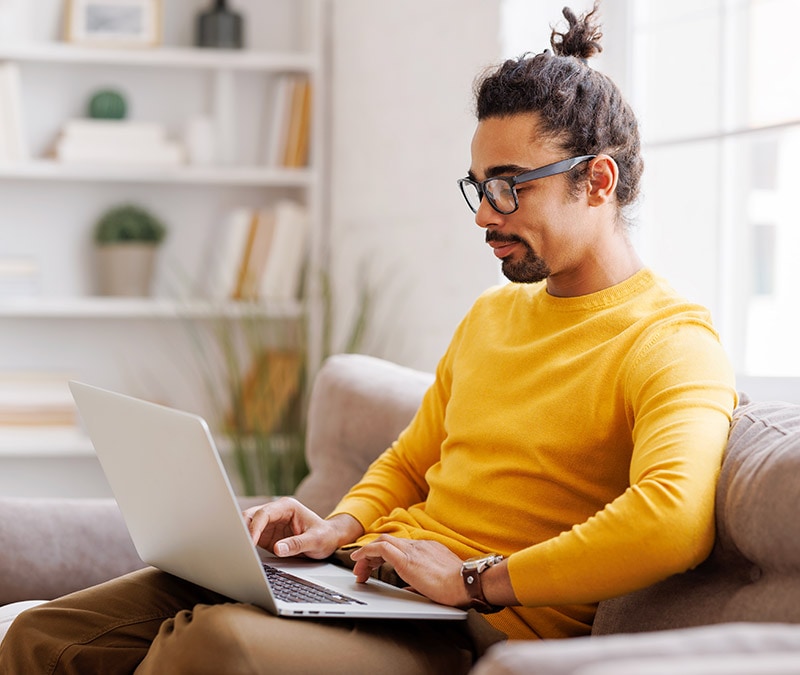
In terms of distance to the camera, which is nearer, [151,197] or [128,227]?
[128,227]

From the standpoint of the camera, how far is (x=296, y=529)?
1703 mm

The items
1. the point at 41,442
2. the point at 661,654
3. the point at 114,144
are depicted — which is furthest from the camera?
the point at 114,144

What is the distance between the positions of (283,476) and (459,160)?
107 cm

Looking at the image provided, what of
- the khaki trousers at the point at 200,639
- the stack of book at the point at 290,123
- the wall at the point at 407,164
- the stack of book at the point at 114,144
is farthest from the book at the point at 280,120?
the khaki trousers at the point at 200,639

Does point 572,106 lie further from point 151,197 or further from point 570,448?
point 151,197

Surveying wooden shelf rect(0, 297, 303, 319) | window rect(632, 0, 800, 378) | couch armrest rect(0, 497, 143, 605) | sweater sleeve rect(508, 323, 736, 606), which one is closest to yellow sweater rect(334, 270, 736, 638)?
sweater sleeve rect(508, 323, 736, 606)

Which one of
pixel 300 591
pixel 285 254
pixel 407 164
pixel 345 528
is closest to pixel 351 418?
pixel 345 528

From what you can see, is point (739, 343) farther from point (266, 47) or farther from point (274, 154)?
point (266, 47)

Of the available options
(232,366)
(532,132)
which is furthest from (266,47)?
(532,132)

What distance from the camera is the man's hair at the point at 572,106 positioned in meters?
1.59

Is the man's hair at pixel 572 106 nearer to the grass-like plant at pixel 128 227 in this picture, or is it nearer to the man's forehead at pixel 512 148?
the man's forehead at pixel 512 148

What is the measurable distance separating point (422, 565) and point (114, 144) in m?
2.43

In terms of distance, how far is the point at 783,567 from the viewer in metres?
1.27

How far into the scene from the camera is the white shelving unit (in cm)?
355
